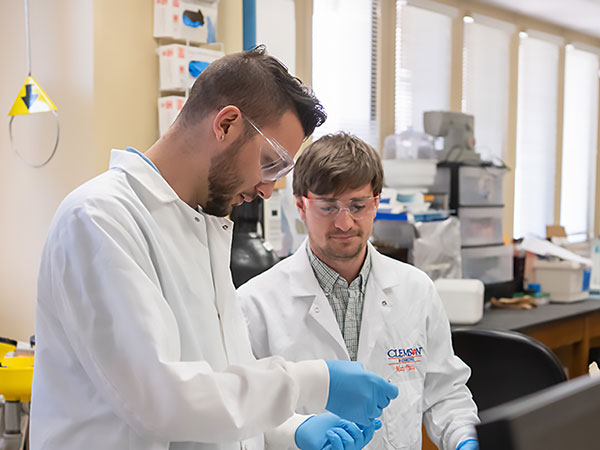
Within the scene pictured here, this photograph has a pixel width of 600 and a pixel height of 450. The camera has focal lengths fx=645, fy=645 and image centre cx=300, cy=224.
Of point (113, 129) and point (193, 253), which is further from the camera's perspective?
point (113, 129)

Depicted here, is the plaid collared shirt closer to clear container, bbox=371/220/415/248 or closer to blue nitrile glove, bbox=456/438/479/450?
blue nitrile glove, bbox=456/438/479/450

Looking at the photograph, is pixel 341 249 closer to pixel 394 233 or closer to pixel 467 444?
pixel 467 444

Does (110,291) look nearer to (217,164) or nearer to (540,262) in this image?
(217,164)

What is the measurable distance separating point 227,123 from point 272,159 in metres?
0.11

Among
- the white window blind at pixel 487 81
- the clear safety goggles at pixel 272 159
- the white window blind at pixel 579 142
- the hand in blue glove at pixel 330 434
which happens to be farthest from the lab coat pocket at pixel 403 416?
the white window blind at pixel 579 142

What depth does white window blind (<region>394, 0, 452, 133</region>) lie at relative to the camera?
4684 millimetres

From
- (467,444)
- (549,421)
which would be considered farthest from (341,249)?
(549,421)

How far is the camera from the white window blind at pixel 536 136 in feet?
19.3

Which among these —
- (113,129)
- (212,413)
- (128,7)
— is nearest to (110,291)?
(212,413)

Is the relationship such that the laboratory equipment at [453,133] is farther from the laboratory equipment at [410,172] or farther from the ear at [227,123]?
the ear at [227,123]

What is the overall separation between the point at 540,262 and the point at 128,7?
108 inches

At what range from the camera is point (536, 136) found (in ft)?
20.0

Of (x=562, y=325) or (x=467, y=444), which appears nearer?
(x=467, y=444)

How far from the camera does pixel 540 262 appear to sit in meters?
3.90
